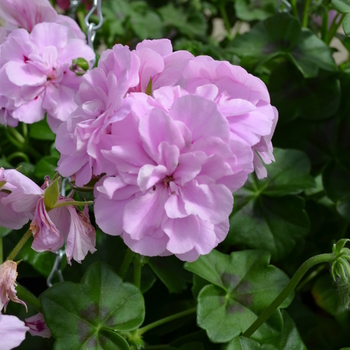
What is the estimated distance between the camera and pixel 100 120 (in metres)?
0.41

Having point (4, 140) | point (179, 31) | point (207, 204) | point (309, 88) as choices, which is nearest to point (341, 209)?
point (309, 88)

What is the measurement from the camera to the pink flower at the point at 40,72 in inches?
24.1

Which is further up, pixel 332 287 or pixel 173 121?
pixel 173 121

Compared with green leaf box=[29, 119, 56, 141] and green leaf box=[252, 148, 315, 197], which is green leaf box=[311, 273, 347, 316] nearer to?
green leaf box=[252, 148, 315, 197]

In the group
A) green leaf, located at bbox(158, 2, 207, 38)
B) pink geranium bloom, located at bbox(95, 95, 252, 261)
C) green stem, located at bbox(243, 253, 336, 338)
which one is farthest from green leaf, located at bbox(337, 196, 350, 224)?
green leaf, located at bbox(158, 2, 207, 38)

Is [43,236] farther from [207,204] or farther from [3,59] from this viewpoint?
[3,59]

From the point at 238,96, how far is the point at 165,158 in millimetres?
99

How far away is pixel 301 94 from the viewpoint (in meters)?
0.89

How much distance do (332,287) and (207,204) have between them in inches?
17.1

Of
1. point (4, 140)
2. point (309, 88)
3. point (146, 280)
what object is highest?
point (309, 88)

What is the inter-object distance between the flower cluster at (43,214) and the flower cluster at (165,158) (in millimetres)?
32

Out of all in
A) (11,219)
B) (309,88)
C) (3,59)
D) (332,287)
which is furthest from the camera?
(309,88)

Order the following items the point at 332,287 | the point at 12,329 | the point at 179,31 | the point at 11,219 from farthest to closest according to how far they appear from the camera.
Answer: the point at 179,31
the point at 332,287
the point at 11,219
the point at 12,329

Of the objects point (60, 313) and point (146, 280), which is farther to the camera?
point (146, 280)
